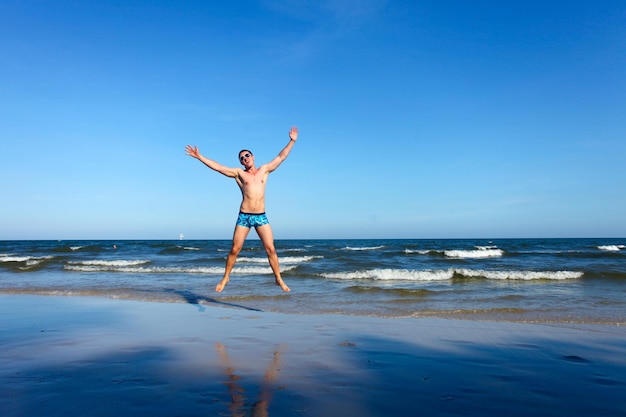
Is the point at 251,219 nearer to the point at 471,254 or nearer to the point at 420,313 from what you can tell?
the point at 420,313

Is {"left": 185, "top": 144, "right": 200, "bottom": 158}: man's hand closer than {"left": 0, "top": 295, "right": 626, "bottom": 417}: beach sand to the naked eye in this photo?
No

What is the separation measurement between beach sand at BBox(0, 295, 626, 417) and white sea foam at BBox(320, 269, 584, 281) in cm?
909

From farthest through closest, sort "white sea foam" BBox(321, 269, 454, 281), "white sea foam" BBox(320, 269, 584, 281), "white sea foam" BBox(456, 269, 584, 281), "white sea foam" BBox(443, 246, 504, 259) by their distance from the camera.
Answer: "white sea foam" BBox(443, 246, 504, 259), "white sea foam" BBox(321, 269, 454, 281), "white sea foam" BBox(320, 269, 584, 281), "white sea foam" BBox(456, 269, 584, 281)

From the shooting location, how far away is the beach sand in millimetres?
3414

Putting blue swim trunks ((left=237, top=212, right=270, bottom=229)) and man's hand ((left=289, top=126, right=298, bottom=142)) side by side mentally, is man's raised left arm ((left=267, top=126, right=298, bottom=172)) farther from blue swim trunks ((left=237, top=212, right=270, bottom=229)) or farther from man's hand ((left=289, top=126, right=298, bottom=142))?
blue swim trunks ((left=237, top=212, right=270, bottom=229))

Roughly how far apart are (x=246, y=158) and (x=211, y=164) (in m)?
0.63

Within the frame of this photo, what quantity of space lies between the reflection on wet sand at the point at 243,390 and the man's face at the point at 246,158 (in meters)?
3.82

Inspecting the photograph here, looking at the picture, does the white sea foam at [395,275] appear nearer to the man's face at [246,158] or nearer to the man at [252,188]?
the man at [252,188]

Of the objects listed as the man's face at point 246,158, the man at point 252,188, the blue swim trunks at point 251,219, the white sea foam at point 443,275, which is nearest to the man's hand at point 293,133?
the man at point 252,188

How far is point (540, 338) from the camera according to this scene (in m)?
6.22

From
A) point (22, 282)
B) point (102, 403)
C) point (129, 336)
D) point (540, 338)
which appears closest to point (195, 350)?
point (129, 336)

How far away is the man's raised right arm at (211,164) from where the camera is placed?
7.58 metres

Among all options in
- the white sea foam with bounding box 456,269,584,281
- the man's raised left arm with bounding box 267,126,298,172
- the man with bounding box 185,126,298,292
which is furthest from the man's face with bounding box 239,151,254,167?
the white sea foam with bounding box 456,269,584,281

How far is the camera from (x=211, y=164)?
305 inches
